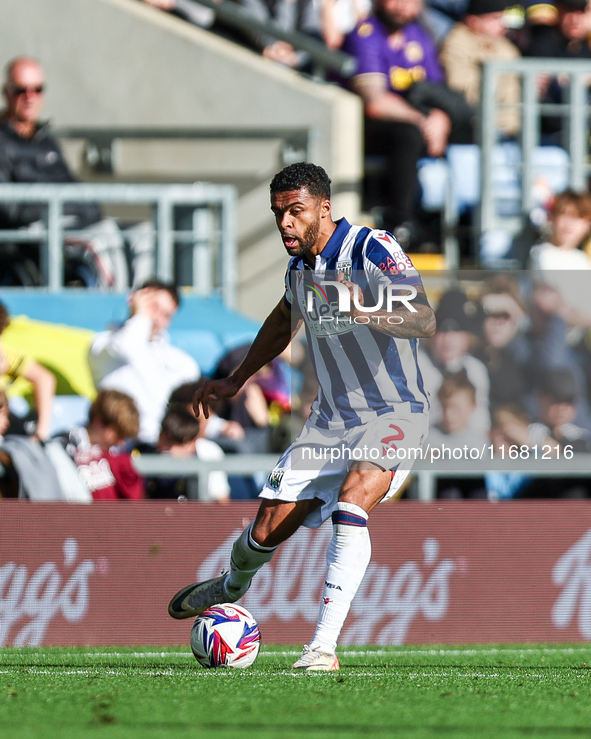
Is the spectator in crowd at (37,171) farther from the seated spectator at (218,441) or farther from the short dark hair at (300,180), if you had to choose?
the short dark hair at (300,180)

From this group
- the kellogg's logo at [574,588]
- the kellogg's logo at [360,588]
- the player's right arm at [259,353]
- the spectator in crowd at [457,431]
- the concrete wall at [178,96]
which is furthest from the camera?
the concrete wall at [178,96]

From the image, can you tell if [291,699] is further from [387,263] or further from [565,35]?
[565,35]

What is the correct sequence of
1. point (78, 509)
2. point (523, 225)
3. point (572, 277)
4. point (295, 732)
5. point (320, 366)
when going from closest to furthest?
point (295, 732) < point (320, 366) < point (78, 509) < point (572, 277) < point (523, 225)

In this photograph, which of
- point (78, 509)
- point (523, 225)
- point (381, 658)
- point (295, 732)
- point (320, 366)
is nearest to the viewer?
point (295, 732)

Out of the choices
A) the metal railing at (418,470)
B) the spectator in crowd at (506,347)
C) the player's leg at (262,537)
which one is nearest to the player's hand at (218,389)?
the player's leg at (262,537)

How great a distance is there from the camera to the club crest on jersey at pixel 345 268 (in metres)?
5.02

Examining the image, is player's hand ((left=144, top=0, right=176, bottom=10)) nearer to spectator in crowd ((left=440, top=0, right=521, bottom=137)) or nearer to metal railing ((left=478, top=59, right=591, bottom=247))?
spectator in crowd ((left=440, top=0, right=521, bottom=137))

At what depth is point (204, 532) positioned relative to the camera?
6938 millimetres

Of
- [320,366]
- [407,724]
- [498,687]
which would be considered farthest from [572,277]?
[407,724]

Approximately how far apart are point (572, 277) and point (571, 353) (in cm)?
64

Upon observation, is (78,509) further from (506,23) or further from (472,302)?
(506,23)

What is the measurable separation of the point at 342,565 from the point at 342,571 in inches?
0.9

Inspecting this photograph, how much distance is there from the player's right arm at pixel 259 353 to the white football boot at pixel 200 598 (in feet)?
2.49

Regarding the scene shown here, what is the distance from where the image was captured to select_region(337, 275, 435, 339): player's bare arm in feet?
15.2
